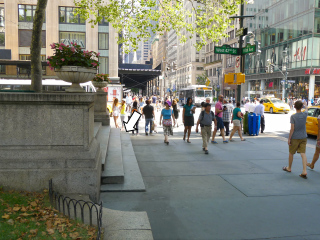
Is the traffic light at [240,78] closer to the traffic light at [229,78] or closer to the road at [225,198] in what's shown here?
the traffic light at [229,78]

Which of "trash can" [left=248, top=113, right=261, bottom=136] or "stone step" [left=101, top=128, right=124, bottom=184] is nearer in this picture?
"stone step" [left=101, top=128, right=124, bottom=184]

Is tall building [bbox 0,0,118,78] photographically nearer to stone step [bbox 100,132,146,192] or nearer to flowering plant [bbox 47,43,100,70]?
stone step [bbox 100,132,146,192]

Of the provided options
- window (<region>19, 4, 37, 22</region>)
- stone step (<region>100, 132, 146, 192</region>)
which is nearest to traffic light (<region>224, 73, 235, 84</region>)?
stone step (<region>100, 132, 146, 192</region>)

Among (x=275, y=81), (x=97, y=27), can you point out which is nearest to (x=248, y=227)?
(x=97, y=27)

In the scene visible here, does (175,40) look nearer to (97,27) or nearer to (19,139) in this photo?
(97,27)

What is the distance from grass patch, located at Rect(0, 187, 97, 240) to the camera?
3816mm

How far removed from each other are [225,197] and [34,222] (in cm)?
355

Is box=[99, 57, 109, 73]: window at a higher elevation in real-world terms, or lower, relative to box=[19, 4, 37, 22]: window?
lower

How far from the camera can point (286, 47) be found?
1969 inches

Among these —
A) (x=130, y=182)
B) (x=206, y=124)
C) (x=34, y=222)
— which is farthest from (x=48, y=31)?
(x=34, y=222)

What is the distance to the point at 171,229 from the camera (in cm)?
473

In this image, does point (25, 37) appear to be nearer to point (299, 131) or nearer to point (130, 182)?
point (130, 182)

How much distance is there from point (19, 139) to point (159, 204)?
2.69 meters

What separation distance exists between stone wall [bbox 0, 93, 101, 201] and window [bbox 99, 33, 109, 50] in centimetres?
4195
